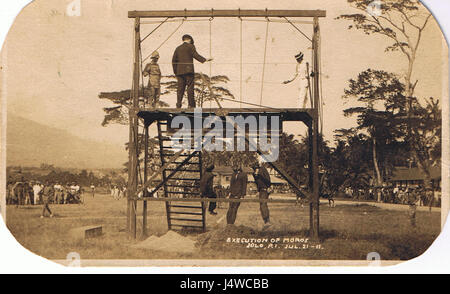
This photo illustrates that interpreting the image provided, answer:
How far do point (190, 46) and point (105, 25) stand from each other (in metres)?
1.59

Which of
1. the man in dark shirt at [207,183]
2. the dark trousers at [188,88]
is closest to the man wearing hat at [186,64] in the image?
the dark trousers at [188,88]

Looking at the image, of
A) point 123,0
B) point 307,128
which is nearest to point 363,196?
point 307,128

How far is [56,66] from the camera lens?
349 inches

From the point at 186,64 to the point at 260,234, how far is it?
134 inches

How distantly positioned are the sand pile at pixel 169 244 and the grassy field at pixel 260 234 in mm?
83

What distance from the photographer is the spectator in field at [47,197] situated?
879cm

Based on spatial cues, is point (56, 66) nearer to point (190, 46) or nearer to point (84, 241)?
point (190, 46)

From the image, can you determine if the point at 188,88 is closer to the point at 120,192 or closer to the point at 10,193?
the point at 120,192

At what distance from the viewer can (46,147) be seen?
883 centimetres

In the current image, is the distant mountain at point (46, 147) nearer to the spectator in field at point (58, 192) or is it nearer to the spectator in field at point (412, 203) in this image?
the spectator in field at point (58, 192)

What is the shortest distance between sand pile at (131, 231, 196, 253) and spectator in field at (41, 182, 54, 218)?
174 cm

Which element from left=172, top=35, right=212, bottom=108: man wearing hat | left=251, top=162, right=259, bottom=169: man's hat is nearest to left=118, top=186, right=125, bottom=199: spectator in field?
left=172, top=35, right=212, bottom=108: man wearing hat

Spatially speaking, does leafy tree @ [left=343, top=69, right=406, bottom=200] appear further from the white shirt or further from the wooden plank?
the white shirt

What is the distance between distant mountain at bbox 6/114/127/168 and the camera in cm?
876
